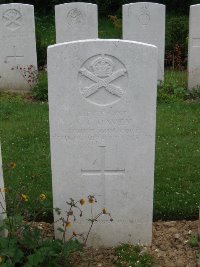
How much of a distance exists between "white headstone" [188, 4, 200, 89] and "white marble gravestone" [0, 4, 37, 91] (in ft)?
10.1

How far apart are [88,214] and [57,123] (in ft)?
2.79

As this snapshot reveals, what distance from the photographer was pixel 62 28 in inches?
370

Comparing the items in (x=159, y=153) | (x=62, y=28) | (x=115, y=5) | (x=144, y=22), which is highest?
(x=115, y=5)

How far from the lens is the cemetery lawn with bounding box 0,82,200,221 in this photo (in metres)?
4.75

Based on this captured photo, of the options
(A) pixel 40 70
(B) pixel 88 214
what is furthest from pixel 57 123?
(A) pixel 40 70

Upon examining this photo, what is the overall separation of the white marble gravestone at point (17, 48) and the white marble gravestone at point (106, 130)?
5.58 metres

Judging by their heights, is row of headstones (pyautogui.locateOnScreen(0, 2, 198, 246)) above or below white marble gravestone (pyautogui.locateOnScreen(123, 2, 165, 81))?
below

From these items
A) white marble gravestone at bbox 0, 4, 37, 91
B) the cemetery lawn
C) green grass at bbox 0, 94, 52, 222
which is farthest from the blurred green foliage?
the cemetery lawn

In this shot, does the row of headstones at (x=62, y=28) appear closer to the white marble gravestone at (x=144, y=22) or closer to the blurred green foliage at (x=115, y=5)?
the white marble gravestone at (x=144, y=22)

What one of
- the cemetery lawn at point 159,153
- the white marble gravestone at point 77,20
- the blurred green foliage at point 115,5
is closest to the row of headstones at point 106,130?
the cemetery lawn at point 159,153

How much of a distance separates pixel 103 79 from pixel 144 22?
19.7ft

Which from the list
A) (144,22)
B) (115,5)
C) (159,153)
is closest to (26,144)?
(159,153)

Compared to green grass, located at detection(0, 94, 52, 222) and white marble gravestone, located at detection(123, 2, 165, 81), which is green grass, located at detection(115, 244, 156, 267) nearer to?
green grass, located at detection(0, 94, 52, 222)

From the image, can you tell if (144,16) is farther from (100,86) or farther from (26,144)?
(100,86)
